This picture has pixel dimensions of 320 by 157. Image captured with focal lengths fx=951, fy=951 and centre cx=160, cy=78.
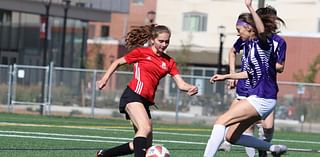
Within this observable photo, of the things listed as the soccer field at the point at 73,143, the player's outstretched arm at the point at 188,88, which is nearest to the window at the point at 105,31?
the soccer field at the point at 73,143

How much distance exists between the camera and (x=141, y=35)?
1130cm

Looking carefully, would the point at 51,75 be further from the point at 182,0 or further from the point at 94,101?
the point at 182,0

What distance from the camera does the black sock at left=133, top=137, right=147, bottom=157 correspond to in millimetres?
10523

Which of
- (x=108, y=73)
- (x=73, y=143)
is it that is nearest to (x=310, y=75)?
(x=73, y=143)

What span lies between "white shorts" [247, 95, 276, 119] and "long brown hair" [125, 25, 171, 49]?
1435 millimetres

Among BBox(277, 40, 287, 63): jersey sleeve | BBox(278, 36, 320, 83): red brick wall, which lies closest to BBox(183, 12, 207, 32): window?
BBox(278, 36, 320, 83): red brick wall

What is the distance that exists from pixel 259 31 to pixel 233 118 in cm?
97

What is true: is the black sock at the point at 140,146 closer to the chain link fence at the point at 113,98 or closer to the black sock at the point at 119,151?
the black sock at the point at 119,151

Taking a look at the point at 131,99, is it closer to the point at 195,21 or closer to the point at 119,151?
the point at 119,151

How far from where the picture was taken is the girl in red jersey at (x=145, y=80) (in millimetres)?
10727

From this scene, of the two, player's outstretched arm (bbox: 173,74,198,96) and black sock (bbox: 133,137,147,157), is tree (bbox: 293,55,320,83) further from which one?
black sock (bbox: 133,137,147,157)

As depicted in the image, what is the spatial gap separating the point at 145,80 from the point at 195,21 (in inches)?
2224

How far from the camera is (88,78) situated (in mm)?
35125

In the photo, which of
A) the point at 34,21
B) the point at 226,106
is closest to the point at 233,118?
the point at 226,106
